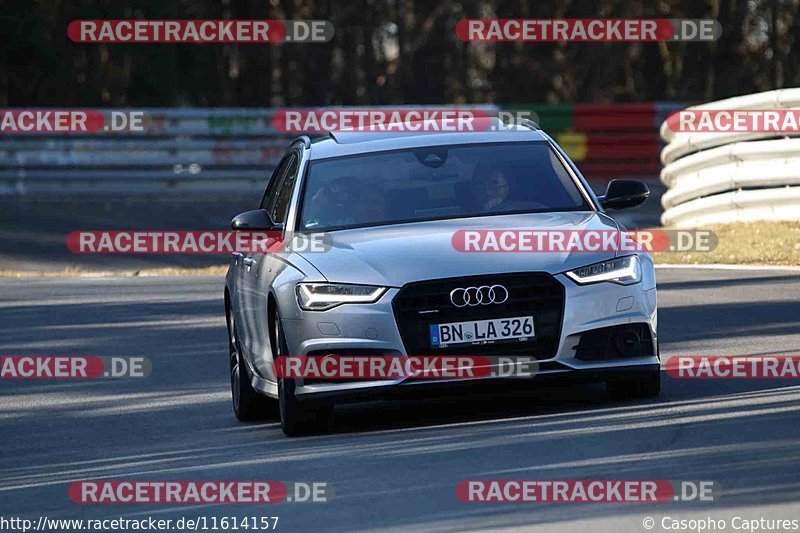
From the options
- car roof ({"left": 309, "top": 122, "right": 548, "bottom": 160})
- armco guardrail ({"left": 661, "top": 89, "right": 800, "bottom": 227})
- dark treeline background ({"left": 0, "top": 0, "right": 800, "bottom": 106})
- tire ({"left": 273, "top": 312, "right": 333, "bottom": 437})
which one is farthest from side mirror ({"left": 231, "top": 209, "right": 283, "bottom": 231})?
dark treeline background ({"left": 0, "top": 0, "right": 800, "bottom": 106})

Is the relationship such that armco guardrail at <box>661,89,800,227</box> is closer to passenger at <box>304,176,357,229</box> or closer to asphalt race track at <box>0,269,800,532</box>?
asphalt race track at <box>0,269,800,532</box>

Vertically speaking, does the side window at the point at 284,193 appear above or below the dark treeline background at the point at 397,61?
below

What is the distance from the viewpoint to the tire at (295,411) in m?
9.17

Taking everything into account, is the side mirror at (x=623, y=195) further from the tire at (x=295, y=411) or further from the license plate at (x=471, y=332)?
the tire at (x=295, y=411)

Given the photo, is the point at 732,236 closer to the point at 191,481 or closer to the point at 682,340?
the point at 682,340

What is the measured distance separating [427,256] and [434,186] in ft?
3.67

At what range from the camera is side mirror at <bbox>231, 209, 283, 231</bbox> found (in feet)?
33.1

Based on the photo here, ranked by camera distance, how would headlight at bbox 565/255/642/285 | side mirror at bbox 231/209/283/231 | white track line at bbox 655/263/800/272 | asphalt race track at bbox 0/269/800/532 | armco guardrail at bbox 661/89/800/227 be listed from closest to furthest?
asphalt race track at bbox 0/269/800/532 → headlight at bbox 565/255/642/285 → side mirror at bbox 231/209/283/231 → white track line at bbox 655/263/800/272 → armco guardrail at bbox 661/89/800/227

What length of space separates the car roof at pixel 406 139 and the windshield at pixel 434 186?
0.07 meters

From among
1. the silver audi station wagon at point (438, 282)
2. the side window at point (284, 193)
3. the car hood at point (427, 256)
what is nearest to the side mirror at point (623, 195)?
the silver audi station wagon at point (438, 282)

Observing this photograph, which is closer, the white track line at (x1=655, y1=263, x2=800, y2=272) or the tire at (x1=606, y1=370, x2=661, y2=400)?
the tire at (x1=606, y1=370, x2=661, y2=400)

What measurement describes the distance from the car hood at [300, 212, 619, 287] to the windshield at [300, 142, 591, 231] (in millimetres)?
287

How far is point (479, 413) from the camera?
9.65m

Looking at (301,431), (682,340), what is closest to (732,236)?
(682,340)
